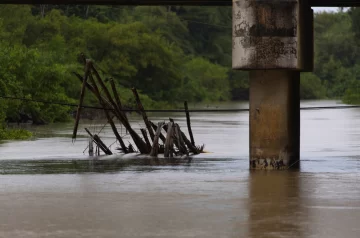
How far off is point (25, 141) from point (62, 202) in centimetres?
1927

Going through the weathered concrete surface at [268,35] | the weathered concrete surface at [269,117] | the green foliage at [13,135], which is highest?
the weathered concrete surface at [268,35]

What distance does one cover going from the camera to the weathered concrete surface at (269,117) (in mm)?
22688

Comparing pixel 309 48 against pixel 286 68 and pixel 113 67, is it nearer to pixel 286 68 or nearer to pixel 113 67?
pixel 286 68

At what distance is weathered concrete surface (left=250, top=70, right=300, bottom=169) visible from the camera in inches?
893

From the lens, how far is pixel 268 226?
1450 cm

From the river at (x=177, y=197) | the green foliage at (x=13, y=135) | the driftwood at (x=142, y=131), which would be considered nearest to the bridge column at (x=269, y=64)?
the river at (x=177, y=197)

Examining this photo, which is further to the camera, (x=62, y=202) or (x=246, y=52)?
(x=246, y=52)

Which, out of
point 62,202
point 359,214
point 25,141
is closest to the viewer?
point 359,214

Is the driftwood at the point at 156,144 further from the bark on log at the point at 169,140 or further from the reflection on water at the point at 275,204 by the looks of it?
the reflection on water at the point at 275,204

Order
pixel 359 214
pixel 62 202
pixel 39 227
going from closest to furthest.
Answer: pixel 39 227, pixel 359 214, pixel 62 202

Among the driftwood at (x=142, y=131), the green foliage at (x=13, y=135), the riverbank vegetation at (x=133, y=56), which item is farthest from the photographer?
the riverbank vegetation at (x=133, y=56)

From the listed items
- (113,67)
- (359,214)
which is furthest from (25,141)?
(113,67)

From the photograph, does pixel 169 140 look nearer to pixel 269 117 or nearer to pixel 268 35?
pixel 269 117

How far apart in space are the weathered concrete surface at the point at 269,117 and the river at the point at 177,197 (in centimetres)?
52
